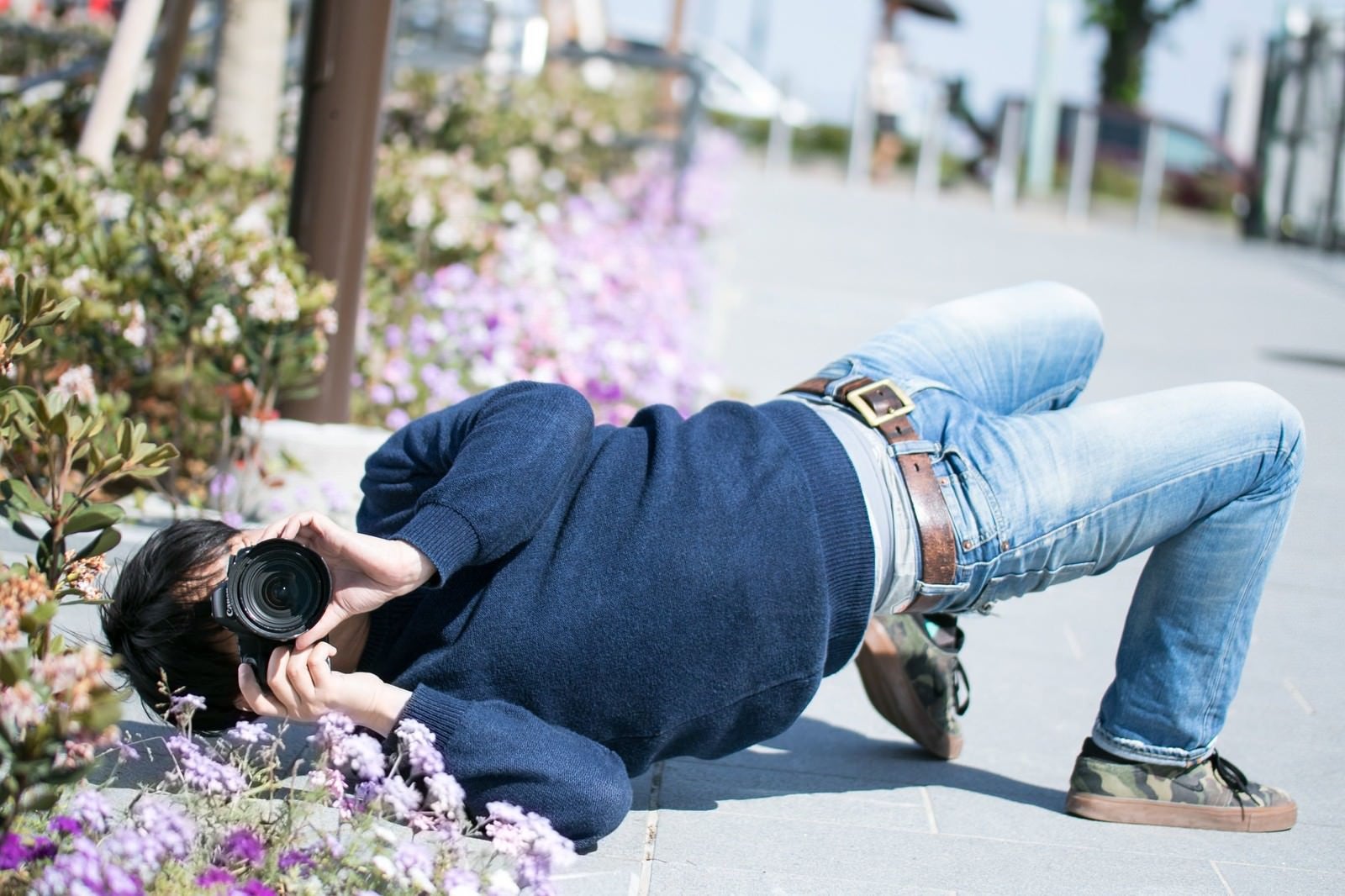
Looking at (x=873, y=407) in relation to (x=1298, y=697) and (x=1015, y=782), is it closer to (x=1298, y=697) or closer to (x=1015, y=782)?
(x=1015, y=782)

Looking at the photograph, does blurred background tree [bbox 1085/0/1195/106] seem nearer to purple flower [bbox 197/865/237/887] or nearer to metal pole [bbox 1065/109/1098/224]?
metal pole [bbox 1065/109/1098/224]

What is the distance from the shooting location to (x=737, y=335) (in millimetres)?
7480

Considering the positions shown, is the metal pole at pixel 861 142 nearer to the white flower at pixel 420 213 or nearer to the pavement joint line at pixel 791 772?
the white flower at pixel 420 213

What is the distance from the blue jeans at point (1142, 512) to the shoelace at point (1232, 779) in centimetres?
4

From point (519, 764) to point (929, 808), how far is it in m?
0.89

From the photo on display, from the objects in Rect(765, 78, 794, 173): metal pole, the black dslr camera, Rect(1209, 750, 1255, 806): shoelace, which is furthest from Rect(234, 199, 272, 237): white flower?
Rect(765, 78, 794, 173): metal pole

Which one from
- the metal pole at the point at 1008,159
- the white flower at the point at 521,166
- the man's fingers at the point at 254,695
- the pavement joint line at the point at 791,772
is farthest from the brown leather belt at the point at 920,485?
the metal pole at the point at 1008,159

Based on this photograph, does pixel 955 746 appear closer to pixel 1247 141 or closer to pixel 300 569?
pixel 300 569

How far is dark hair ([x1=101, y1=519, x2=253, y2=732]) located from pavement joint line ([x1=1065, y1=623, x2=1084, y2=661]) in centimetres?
213

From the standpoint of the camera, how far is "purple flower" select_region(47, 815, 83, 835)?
6.07ft

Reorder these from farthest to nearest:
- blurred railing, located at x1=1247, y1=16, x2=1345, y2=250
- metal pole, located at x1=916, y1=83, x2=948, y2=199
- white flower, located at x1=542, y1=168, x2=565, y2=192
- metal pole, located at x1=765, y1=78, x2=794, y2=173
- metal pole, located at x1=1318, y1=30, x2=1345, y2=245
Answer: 1. metal pole, located at x1=765, y1=78, x2=794, y2=173
2. metal pole, located at x1=916, y1=83, x2=948, y2=199
3. blurred railing, located at x1=1247, y1=16, x2=1345, y2=250
4. metal pole, located at x1=1318, y1=30, x2=1345, y2=245
5. white flower, located at x1=542, y1=168, x2=565, y2=192

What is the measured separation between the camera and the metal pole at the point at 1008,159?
2033cm

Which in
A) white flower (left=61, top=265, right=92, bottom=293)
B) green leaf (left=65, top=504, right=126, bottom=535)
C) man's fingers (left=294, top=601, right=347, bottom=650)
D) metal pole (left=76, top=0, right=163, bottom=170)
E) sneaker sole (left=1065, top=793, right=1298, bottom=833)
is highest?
metal pole (left=76, top=0, right=163, bottom=170)

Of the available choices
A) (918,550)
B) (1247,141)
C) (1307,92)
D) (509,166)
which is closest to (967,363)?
(918,550)
